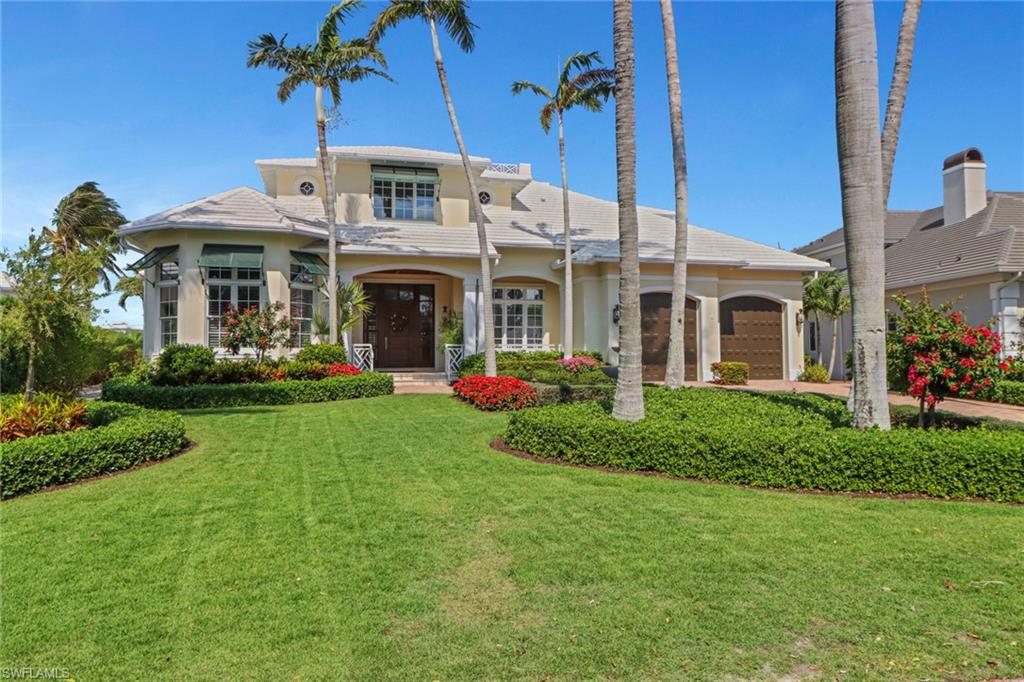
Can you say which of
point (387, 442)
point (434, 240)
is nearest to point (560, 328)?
point (434, 240)

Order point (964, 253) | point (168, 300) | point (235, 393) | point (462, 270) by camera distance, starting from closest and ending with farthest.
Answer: point (235, 393)
point (168, 300)
point (964, 253)
point (462, 270)

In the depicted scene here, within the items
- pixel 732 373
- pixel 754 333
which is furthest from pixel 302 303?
pixel 754 333

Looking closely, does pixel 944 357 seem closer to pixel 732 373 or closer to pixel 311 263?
pixel 732 373

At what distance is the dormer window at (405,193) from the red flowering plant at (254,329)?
649cm

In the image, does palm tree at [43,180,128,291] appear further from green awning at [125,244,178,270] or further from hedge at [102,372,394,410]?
hedge at [102,372,394,410]

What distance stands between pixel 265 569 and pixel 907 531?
523cm

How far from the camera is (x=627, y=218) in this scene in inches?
323

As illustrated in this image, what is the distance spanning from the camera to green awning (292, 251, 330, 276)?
1606 centimetres

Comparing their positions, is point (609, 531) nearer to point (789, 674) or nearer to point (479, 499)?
point (479, 499)

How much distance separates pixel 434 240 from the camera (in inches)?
723

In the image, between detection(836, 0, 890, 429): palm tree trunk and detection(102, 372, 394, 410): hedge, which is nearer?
detection(836, 0, 890, 429): palm tree trunk

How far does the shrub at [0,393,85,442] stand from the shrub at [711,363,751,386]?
16115mm

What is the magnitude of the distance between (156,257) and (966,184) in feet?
88.2

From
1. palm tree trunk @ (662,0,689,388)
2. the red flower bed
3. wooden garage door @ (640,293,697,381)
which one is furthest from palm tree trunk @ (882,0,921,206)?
wooden garage door @ (640,293,697,381)
